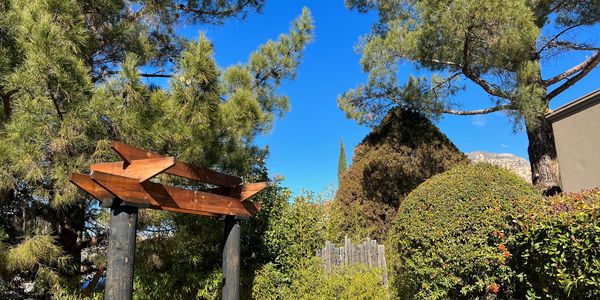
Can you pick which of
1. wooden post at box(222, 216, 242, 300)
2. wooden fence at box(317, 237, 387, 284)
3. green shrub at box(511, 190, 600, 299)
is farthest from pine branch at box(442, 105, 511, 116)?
wooden post at box(222, 216, 242, 300)

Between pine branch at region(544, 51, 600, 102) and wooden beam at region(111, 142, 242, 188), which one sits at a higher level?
pine branch at region(544, 51, 600, 102)

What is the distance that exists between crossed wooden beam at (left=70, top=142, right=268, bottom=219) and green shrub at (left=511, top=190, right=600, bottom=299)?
2.88m

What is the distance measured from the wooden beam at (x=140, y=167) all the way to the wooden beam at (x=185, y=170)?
0.07 m

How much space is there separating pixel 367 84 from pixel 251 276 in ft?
Result: 15.4

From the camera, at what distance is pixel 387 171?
704 centimetres

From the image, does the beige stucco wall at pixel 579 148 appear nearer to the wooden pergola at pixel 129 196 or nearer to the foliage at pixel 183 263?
the foliage at pixel 183 263

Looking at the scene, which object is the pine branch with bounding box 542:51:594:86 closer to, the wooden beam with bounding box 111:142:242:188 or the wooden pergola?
the wooden beam with bounding box 111:142:242:188

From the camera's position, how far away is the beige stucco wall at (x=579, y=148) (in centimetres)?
696

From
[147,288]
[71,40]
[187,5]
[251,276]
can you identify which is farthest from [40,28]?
[251,276]

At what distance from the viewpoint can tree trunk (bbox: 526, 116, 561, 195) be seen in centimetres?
770

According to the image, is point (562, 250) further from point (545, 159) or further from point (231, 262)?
point (545, 159)

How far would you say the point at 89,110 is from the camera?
146 inches

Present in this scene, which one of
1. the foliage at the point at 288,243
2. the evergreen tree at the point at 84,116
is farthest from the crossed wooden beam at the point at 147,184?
the foliage at the point at 288,243

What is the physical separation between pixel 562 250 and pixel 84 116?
4295 mm
